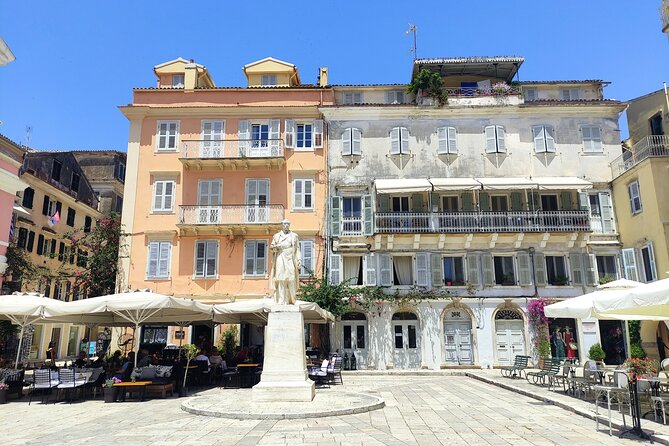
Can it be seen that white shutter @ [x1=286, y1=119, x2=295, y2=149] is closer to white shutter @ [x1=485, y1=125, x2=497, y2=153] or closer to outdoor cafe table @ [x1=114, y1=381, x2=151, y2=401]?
white shutter @ [x1=485, y1=125, x2=497, y2=153]

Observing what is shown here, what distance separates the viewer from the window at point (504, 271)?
24906 millimetres

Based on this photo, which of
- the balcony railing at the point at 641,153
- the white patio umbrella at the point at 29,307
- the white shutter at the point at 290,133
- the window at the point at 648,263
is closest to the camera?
the white patio umbrella at the point at 29,307

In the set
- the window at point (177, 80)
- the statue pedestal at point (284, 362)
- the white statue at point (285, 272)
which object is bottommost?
the statue pedestal at point (284, 362)

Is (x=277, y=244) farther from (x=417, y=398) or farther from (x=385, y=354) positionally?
(x=385, y=354)

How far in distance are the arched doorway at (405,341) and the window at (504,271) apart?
4.50 meters

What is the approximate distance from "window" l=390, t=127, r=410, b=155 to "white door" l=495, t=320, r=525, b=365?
31.5 feet

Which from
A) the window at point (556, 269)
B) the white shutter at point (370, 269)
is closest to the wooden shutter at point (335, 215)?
the white shutter at point (370, 269)

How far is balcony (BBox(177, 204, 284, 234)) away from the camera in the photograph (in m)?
25.0

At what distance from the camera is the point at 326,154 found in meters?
26.5

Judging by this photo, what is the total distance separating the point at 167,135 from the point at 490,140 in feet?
54.6

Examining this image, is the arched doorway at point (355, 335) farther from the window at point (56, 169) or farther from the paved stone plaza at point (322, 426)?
the window at point (56, 169)

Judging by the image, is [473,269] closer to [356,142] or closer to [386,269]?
[386,269]

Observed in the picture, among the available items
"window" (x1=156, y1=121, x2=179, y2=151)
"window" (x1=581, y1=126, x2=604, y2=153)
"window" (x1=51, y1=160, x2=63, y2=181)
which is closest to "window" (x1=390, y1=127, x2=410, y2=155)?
"window" (x1=581, y1=126, x2=604, y2=153)

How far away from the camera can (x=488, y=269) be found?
24.8 metres
